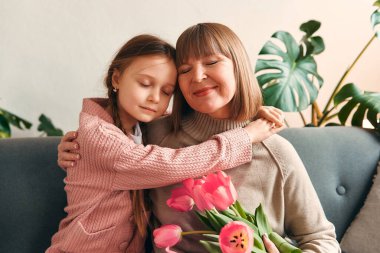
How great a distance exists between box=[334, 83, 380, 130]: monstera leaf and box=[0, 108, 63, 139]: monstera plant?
1143 millimetres

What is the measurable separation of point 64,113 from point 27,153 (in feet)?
1.76

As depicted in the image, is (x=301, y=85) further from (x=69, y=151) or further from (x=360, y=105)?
(x=69, y=151)

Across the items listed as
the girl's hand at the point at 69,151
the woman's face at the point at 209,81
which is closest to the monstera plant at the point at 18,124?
the girl's hand at the point at 69,151

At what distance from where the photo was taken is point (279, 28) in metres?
1.86

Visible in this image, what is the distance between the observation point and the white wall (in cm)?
162

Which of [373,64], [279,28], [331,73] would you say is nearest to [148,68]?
[279,28]

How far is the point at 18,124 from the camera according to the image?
159cm

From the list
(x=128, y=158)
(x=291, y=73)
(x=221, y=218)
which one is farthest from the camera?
(x=291, y=73)

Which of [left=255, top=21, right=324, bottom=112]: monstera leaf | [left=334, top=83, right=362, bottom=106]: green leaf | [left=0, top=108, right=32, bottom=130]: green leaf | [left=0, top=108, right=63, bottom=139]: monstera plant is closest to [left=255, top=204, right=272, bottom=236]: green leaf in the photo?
[left=255, top=21, right=324, bottom=112]: monstera leaf

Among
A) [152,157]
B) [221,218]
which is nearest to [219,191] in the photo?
[221,218]

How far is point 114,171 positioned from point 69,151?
16 cm

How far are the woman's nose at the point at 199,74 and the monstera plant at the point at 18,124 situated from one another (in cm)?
80

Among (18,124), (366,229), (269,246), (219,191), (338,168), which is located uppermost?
(219,191)

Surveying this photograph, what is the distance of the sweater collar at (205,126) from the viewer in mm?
1049
